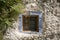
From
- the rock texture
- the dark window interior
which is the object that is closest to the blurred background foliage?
the rock texture

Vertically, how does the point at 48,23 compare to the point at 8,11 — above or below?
below

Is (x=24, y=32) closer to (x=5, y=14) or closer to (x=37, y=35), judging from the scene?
(x=37, y=35)

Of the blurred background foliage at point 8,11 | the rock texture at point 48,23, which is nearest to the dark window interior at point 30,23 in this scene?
the rock texture at point 48,23

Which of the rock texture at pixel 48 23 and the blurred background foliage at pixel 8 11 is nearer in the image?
the blurred background foliage at pixel 8 11

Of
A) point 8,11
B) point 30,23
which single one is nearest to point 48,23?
point 30,23

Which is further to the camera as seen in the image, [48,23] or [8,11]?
[48,23]

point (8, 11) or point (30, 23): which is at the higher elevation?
point (8, 11)

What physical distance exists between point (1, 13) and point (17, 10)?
0.41 metres

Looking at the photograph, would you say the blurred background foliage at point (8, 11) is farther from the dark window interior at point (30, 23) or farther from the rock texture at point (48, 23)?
the dark window interior at point (30, 23)

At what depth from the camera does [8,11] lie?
4.45m

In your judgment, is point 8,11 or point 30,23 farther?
point 30,23

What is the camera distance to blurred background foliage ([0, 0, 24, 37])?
14.4 ft

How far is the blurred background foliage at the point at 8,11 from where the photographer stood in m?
4.39

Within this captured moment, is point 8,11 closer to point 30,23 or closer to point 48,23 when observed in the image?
point 30,23
